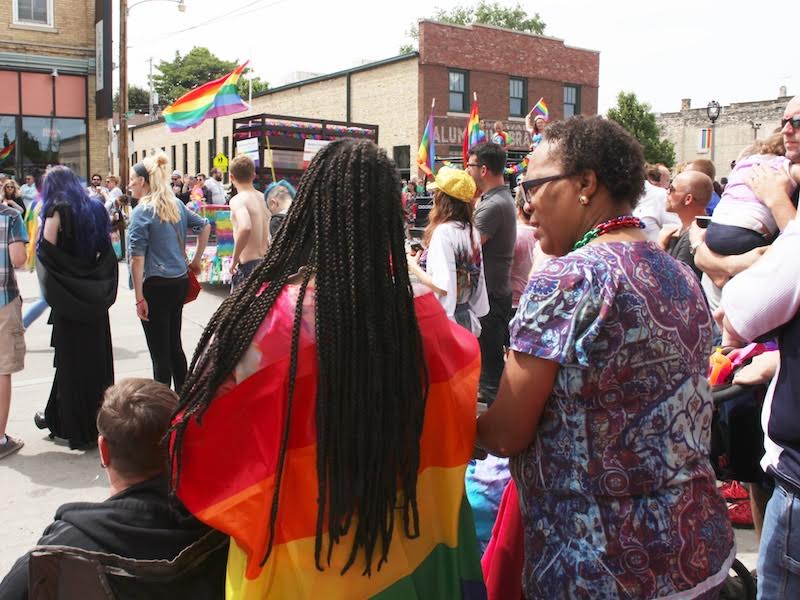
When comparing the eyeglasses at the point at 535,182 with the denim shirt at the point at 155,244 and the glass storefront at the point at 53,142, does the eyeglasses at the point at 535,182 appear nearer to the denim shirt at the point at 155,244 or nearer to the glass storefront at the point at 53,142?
the denim shirt at the point at 155,244

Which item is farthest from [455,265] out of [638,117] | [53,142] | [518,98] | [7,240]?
[638,117]

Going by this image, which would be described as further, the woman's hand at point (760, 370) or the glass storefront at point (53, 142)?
the glass storefront at point (53, 142)

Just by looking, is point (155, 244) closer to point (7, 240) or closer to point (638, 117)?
point (7, 240)

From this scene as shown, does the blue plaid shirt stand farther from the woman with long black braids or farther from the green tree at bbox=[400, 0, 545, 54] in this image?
the green tree at bbox=[400, 0, 545, 54]

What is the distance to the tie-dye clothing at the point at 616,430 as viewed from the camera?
5.44 ft

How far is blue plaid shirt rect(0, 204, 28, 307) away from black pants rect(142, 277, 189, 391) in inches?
36.0

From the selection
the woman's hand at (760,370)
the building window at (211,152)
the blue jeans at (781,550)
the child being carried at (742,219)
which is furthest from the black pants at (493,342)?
the building window at (211,152)

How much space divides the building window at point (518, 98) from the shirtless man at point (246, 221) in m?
26.4

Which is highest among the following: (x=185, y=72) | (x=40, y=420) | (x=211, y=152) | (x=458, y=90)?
(x=185, y=72)

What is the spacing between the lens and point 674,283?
69.4 inches

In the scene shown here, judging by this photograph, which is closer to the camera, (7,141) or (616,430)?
(616,430)

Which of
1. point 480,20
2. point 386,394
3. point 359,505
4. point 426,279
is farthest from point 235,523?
point 480,20

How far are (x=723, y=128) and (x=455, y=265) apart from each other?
176 ft

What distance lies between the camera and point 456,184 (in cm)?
493
